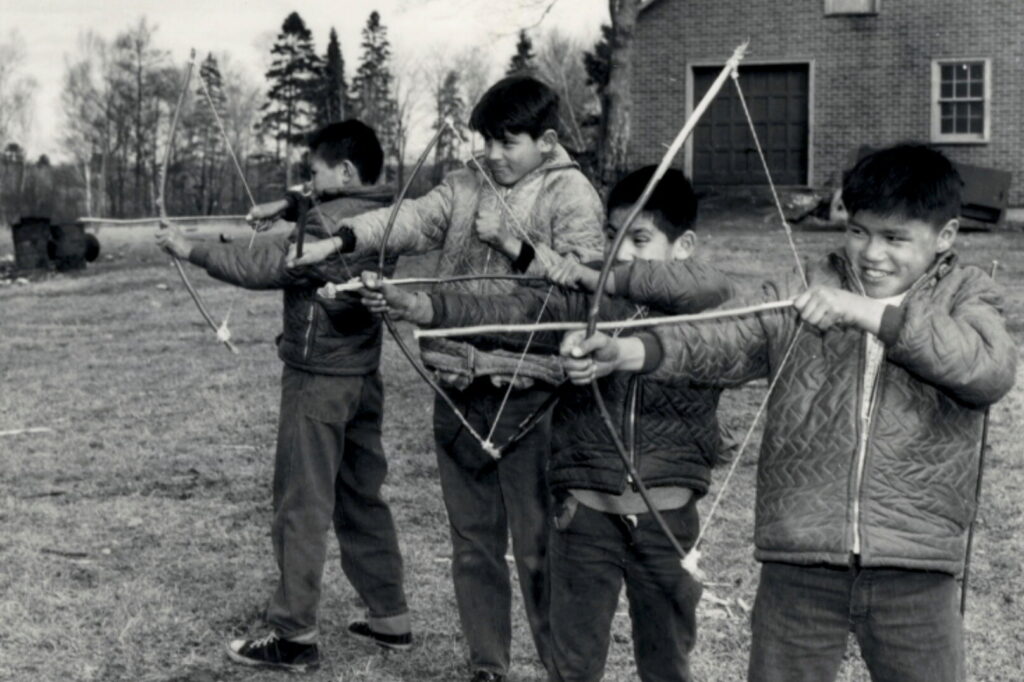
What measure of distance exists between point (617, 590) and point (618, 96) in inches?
790

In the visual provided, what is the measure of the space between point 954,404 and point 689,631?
3.47 feet

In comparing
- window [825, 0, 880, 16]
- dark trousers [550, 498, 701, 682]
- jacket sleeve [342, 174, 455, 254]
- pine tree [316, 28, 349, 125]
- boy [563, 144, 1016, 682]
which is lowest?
dark trousers [550, 498, 701, 682]

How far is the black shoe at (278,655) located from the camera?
4.71 metres

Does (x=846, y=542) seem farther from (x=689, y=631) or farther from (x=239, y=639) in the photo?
(x=239, y=639)

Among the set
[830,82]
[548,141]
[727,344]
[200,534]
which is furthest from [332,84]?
[727,344]

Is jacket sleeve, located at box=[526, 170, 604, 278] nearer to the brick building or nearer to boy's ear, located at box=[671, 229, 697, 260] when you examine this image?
boy's ear, located at box=[671, 229, 697, 260]

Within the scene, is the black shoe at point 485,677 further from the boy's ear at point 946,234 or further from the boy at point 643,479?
the boy's ear at point 946,234

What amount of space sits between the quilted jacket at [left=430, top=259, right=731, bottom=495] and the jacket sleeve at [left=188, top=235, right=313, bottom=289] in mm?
1152

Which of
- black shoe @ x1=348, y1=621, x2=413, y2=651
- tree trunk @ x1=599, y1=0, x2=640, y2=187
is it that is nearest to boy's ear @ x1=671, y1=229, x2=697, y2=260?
black shoe @ x1=348, y1=621, x2=413, y2=651

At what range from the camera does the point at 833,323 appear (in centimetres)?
288

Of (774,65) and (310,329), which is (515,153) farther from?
(774,65)

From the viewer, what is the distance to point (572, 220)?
4195 millimetres

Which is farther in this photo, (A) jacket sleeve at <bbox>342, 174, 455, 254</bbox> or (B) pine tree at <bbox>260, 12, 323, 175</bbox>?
(B) pine tree at <bbox>260, 12, 323, 175</bbox>

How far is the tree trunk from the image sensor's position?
23.0m
